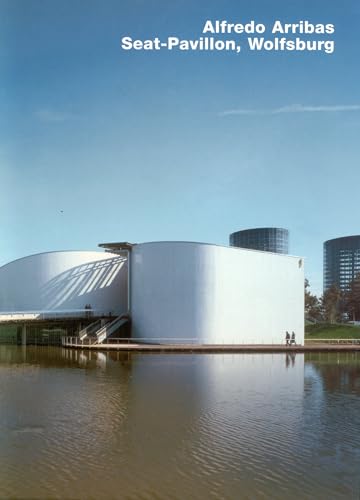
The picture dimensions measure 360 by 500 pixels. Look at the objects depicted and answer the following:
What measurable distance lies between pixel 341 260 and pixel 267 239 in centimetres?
2723

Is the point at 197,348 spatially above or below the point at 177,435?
below

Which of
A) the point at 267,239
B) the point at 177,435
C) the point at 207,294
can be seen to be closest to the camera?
the point at 177,435

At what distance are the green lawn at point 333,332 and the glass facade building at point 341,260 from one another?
369 feet

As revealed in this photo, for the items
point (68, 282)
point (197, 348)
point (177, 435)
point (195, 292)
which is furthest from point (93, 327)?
point (177, 435)

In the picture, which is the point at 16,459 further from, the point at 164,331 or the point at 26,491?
the point at 164,331

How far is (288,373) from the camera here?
22.6 meters

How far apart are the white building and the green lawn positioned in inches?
513

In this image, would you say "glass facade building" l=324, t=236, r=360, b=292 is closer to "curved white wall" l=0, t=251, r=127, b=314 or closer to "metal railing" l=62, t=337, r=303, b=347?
"curved white wall" l=0, t=251, r=127, b=314

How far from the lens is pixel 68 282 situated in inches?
1692

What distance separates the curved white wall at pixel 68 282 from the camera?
42.8 metres

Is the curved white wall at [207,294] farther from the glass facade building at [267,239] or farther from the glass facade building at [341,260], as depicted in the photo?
the glass facade building at [341,260]

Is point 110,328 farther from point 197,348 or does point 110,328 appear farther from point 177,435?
point 177,435

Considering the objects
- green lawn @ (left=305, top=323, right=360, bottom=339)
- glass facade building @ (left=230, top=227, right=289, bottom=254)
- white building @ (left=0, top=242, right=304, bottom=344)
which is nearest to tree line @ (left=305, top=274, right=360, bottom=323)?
green lawn @ (left=305, top=323, right=360, bottom=339)

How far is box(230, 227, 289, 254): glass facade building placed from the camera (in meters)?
166
